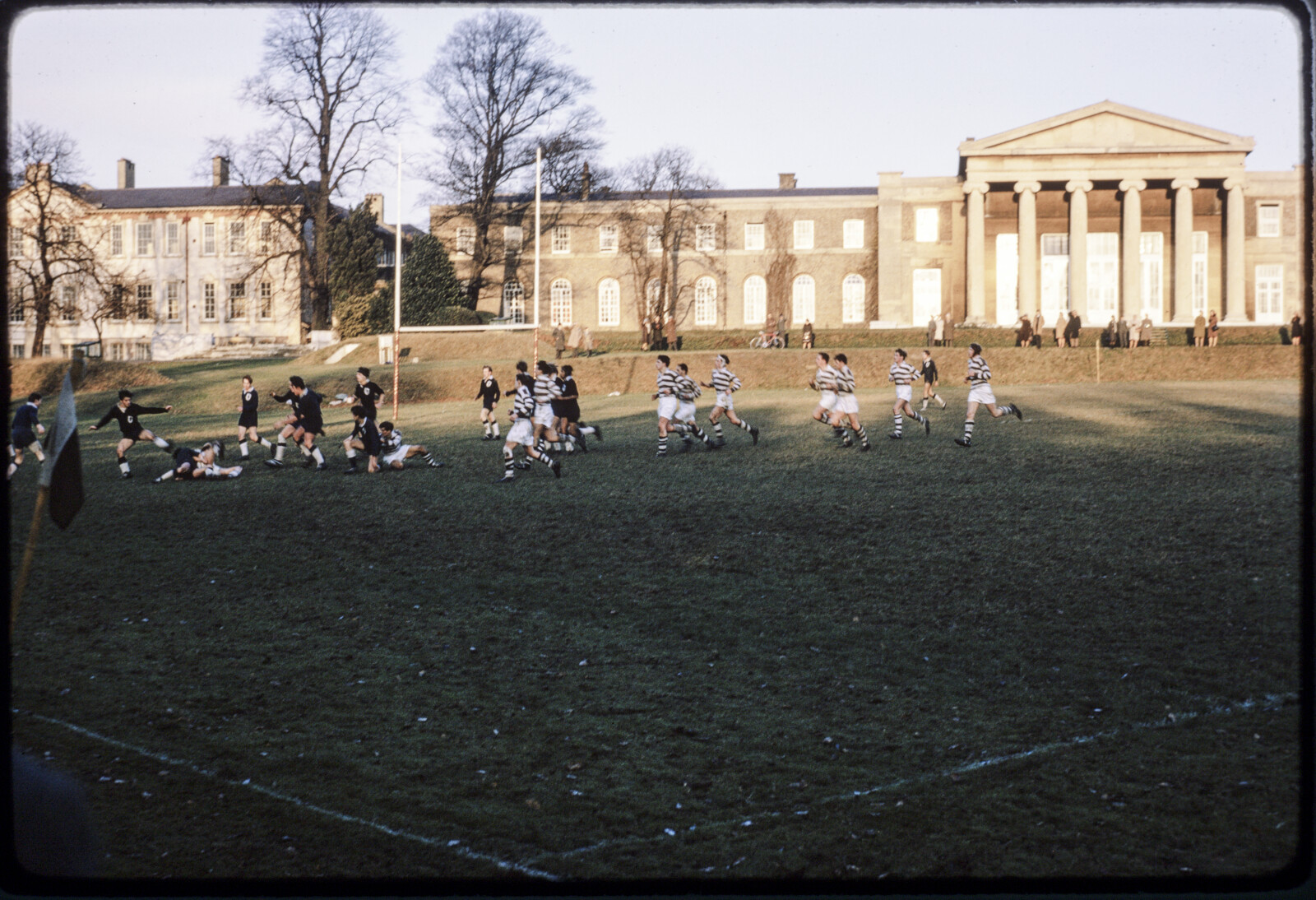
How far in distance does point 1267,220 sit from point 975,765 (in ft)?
196

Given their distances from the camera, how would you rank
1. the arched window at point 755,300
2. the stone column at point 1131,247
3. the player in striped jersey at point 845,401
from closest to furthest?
the player in striped jersey at point 845,401, the stone column at point 1131,247, the arched window at point 755,300

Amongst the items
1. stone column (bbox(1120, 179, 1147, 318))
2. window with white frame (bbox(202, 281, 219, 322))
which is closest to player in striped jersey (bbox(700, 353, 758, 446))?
stone column (bbox(1120, 179, 1147, 318))

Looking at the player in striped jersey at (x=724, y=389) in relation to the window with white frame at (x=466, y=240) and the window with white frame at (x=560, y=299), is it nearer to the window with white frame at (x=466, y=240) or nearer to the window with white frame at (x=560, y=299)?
the window with white frame at (x=466, y=240)

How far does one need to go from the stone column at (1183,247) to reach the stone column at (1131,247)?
1.68 meters

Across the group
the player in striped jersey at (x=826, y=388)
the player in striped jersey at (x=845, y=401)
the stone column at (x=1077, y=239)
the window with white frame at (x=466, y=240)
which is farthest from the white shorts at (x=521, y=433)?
the stone column at (x=1077, y=239)

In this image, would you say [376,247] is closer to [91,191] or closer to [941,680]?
[91,191]

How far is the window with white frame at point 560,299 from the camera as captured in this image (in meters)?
62.5

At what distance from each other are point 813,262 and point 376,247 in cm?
2471

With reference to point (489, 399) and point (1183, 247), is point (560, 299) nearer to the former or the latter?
point (1183, 247)

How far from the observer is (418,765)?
283 inches

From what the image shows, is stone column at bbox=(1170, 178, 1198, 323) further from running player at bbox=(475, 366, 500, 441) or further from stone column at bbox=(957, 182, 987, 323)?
running player at bbox=(475, 366, 500, 441)

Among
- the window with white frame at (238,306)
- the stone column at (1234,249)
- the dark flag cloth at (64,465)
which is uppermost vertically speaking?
the stone column at (1234,249)

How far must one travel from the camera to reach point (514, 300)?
→ 5741 centimetres

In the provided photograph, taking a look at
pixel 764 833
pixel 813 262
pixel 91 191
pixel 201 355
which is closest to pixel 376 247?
pixel 201 355
